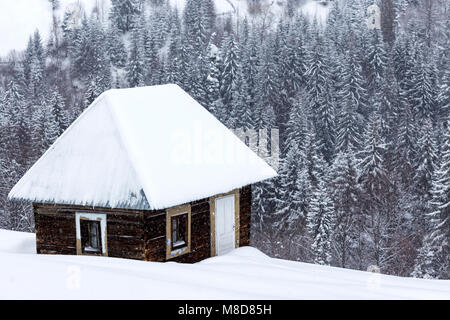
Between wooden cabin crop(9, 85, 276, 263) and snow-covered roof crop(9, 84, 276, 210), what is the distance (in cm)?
3

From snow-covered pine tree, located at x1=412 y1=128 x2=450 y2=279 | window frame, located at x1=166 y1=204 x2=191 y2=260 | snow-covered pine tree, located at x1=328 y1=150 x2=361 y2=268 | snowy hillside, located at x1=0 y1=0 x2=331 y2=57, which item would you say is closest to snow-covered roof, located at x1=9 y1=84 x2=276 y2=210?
window frame, located at x1=166 y1=204 x2=191 y2=260

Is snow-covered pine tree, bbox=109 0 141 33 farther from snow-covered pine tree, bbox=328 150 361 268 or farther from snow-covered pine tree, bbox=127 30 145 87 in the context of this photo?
snow-covered pine tree, bbox=328 150 361 268

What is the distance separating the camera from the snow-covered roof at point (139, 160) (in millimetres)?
14938

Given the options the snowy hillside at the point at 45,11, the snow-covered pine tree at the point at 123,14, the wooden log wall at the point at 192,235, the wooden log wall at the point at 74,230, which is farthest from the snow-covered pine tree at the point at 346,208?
the snowy hillside at the point at 45,11

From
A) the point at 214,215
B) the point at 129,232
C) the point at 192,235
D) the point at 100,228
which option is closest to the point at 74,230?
the point at 100,228

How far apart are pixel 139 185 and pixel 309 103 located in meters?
63.6

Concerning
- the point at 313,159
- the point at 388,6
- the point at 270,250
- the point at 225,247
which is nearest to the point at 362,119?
the point at 313,159

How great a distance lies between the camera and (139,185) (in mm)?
14586

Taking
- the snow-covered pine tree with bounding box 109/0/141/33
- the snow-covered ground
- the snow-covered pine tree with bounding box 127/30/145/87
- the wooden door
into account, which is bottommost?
the wooden door

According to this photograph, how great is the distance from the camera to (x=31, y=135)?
56094 millimetres

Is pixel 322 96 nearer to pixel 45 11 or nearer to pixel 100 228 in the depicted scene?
pixel 100 228

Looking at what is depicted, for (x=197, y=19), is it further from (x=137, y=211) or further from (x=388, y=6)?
(x=137, y=211)

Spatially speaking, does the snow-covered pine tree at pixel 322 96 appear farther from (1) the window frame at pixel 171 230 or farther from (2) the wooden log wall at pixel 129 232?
(1) the window frame at pixel 171 230

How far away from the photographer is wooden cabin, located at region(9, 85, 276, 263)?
15078 mm
